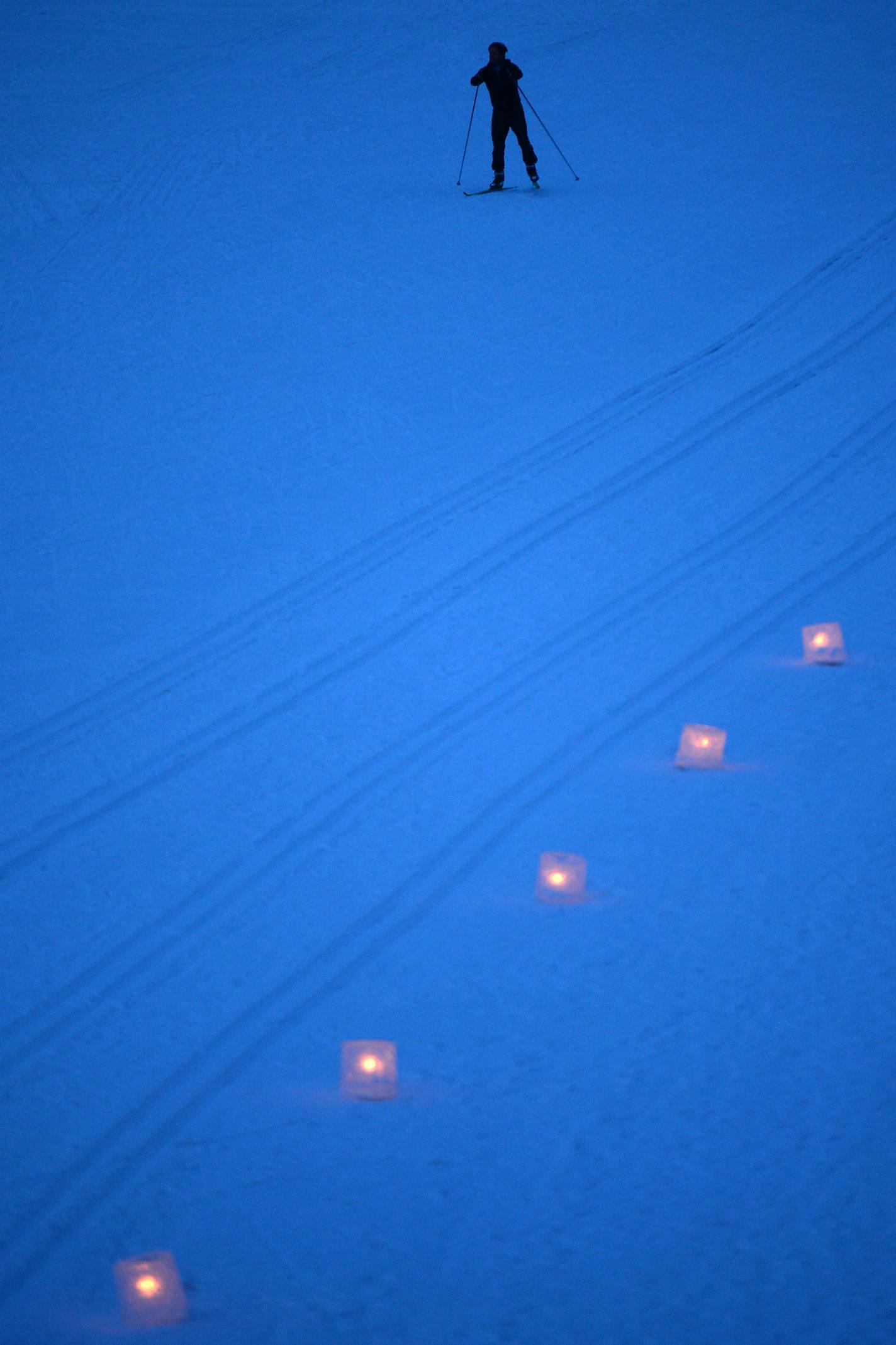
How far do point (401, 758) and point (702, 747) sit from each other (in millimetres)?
1175

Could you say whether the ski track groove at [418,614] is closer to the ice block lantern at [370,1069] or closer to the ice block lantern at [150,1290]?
the ice block lantern at [370,1069]

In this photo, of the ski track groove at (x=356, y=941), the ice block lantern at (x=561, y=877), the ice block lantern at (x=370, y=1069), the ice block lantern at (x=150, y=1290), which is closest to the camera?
the ice block lantern at (x=150, y=1290)

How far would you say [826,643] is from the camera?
16.6 feet

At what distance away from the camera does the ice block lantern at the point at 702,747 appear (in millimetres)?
4496

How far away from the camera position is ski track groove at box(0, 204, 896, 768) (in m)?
5.04

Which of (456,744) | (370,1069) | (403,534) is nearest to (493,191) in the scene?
(403,534)

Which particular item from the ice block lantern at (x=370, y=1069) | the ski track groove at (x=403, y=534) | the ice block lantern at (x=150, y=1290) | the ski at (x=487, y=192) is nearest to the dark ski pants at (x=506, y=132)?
the ski at (x=487, y=192)

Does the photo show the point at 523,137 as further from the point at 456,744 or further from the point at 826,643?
the point at 456,744

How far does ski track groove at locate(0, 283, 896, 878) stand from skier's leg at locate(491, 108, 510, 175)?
13.4 feet

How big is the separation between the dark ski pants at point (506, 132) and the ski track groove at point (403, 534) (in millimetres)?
3219

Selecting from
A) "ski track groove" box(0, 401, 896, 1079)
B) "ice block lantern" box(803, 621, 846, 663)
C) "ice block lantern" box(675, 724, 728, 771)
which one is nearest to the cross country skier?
"ski track groove" box(0, 401, 896, 1079)

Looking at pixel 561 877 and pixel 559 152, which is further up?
pixel 559 152

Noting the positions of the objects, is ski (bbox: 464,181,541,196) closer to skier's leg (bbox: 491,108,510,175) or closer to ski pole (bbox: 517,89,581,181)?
skier's leg (bbox: 491,108,510,175)

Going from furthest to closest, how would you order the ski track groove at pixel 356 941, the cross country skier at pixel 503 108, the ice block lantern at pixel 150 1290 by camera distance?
the cross country skier at pixel 503 108
the ski track groove at pixel 356 941
the ice block lantern at pixel 150 1290
